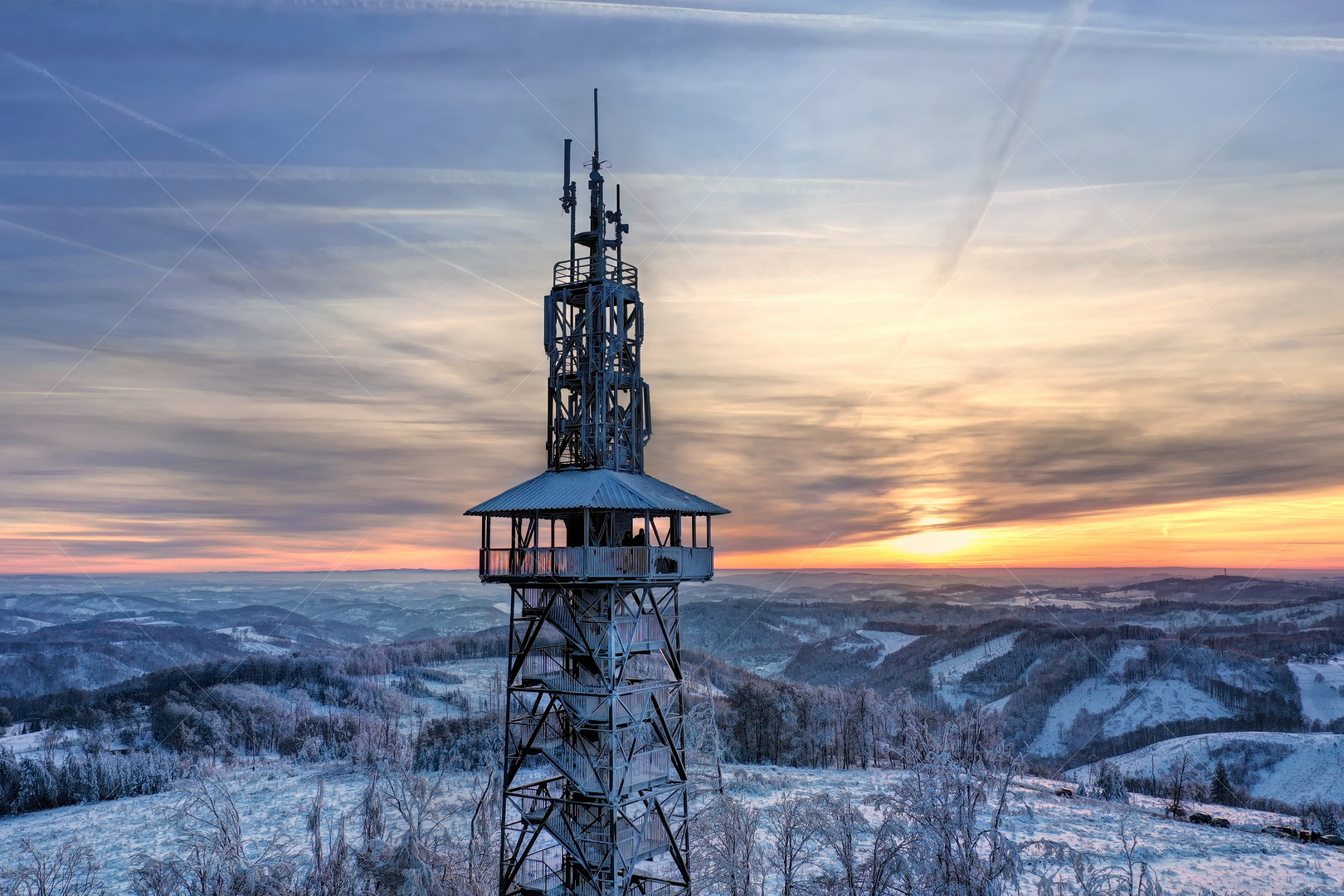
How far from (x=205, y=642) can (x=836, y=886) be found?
202348 millimetres

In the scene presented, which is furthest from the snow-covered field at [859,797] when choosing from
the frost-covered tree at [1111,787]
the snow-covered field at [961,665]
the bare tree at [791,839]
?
the snow-covered field at [961,665]

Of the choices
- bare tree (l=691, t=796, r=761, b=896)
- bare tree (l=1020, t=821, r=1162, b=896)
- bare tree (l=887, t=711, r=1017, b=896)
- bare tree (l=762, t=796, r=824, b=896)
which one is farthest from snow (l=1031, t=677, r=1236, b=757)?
bare tree (l=887, t=711, r=1017, b=896)

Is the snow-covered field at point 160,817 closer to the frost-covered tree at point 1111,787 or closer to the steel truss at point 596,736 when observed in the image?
the steel truss at point 596,736

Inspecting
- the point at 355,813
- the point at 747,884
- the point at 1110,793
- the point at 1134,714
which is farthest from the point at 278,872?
the point at 1134,714

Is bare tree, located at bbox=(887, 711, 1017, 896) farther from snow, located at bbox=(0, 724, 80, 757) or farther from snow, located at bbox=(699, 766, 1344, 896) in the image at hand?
snow, located at bbox=(0, 724, 80, 757)

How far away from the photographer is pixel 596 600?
30.5 meters

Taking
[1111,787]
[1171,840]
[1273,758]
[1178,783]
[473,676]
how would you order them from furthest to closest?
[473,676] → [1273,758] → [1111,787] → [1178,783] → [1171,840]

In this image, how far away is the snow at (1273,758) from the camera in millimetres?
98750

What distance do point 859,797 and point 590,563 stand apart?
186ft

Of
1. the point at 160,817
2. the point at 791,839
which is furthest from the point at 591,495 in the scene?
the point at 160,817

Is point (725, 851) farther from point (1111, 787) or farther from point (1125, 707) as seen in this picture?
point (1125, 707)

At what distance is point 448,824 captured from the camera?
59875 mm

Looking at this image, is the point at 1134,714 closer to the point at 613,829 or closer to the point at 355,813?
the point at 355,813

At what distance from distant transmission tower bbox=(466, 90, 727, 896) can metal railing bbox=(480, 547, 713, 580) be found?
2.4 inches
